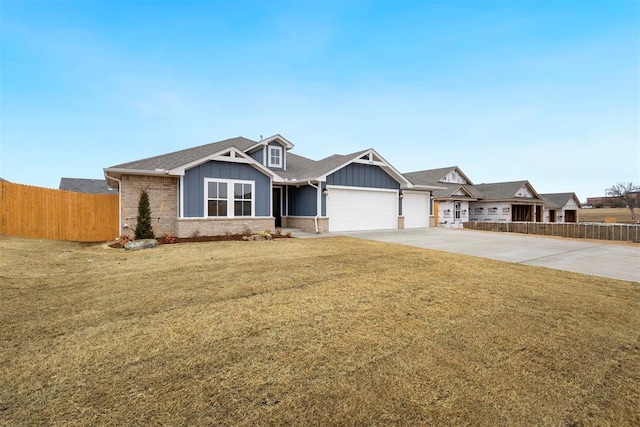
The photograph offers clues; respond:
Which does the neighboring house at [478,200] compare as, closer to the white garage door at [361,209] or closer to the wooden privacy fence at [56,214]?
the white garage door at [361,209]

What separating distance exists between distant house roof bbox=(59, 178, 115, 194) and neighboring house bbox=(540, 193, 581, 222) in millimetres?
45660

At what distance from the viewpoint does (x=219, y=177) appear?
43.2ft

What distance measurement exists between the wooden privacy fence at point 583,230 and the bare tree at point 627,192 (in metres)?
42.8

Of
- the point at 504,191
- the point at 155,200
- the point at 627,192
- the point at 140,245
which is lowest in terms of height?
the point at 140,245

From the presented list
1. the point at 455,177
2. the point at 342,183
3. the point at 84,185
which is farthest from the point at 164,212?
the point at 455,177

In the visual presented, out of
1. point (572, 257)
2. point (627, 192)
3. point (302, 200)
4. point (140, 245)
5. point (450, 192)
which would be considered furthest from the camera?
point (627, 192)

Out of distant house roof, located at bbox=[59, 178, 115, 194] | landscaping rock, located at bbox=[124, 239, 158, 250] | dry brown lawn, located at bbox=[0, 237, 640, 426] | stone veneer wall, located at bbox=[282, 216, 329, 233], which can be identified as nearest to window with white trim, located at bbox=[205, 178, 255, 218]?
landscaping rock, located at bbox=[124, 239, 158, 250]

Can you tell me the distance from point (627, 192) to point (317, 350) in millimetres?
66594

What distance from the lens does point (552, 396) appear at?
237 centimetres

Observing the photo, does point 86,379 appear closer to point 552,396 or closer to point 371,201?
point 552,396

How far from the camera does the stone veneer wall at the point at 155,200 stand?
1216cm

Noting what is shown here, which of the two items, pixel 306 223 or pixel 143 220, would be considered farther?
pixel 306 223

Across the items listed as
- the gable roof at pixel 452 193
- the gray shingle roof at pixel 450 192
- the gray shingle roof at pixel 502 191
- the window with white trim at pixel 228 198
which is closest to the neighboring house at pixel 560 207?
the gray shingle roof at pixel 502 191

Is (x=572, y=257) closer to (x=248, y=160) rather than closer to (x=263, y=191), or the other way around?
(x=263, y=191)
